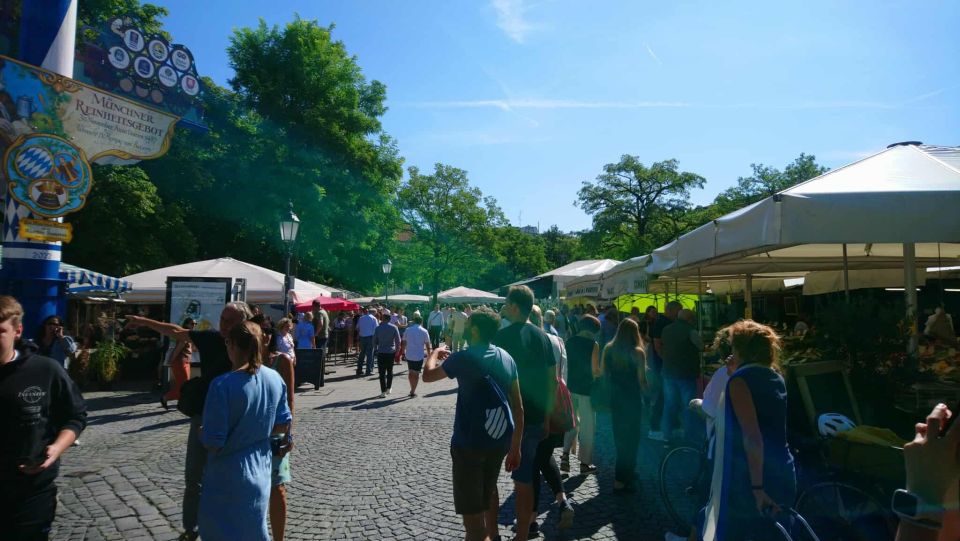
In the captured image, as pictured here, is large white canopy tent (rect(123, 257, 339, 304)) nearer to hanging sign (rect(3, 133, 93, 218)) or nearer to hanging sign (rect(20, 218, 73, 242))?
hanging sign (rect(20, 218, 73, 242))

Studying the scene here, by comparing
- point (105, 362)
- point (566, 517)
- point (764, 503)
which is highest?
point (764, 503)

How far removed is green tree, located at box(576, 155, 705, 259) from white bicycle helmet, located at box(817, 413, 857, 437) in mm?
38164

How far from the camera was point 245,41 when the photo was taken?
2539 centimetres

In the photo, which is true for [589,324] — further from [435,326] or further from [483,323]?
[435,326]

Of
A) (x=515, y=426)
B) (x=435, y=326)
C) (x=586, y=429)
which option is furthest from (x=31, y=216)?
(x=435, y=326)

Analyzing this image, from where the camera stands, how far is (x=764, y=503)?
9.44ft

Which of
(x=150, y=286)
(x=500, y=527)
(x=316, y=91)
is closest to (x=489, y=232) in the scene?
(x=316, y=91)

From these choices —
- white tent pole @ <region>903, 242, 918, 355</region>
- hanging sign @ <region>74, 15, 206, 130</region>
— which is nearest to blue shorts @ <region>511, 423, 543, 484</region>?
white tent pole @ <region>903, 242, 918, 355</region>

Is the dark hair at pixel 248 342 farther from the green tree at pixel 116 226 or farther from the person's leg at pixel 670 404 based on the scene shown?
the green tree at pixel 116 226

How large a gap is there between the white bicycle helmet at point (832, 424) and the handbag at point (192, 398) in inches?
150

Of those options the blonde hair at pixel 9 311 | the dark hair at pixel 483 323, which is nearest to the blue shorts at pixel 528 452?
the dark hair at pixel 483 323

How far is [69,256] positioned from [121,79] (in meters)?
15.2

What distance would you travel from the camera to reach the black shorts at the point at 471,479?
3502 millimetres

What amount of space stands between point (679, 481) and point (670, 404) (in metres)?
2.82
